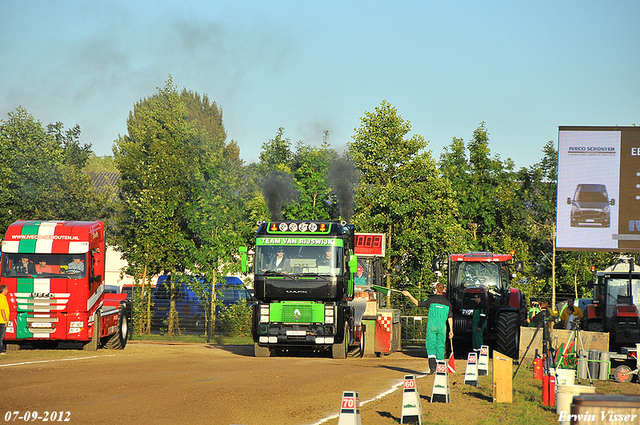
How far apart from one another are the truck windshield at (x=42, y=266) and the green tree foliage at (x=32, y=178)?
10.5m

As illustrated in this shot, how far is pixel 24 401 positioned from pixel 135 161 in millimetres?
22642

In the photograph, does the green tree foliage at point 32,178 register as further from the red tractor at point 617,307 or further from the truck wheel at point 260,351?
the red tractor at point 617,307

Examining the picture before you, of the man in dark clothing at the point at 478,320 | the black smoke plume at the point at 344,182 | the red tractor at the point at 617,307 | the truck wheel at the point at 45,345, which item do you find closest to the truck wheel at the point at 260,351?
the man in dark clothing at the point at 478,320

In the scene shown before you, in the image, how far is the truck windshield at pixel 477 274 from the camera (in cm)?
2127

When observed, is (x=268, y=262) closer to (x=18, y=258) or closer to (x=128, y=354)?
(x=128, y=354)

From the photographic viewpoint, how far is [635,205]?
2205cm

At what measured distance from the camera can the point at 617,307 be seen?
712 inches

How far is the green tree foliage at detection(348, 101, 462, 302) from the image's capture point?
101 ft

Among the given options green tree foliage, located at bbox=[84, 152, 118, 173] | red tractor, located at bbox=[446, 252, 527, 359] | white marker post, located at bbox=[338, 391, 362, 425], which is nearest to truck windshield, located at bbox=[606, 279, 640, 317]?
red tractor, located at bbox=[446, 252, 527, 359]

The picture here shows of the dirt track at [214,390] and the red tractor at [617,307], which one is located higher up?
the red tractor at [617,307]

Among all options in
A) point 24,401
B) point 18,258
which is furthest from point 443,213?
point 24,401

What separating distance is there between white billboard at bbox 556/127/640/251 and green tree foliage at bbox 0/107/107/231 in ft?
63.3

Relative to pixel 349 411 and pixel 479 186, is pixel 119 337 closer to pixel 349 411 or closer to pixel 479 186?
pixel 349 411

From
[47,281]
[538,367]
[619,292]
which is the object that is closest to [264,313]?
[47,281]
